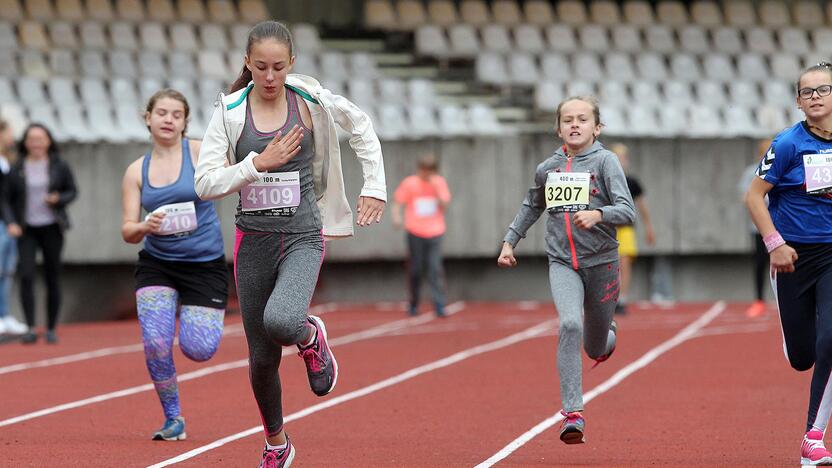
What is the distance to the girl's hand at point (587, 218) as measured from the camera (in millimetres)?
7035

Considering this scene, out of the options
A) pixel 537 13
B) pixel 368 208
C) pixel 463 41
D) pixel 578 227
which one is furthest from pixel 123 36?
pixel 368 208

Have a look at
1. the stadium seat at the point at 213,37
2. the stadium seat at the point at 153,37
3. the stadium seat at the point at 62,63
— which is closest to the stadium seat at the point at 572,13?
the stadium seat at the point at 213,37

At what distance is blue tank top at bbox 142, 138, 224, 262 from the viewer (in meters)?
8.09

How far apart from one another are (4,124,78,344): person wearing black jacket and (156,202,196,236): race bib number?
657 cm

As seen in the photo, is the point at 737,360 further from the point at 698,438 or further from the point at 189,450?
the point at 189,450

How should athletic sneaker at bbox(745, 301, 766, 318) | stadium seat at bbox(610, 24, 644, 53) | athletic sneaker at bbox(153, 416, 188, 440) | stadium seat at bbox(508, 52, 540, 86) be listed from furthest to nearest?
stadium seat at bbox(610, 24, 644, 53)
stadium seat at bbox(508, 52, 540, 86)
athletic sneaker at bbox(745, 301, 766, 318)
athletic sneaker at bbox(153, 416, 188, 440)

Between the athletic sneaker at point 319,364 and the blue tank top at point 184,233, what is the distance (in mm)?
1883

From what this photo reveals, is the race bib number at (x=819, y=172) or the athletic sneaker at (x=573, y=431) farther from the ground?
the race bib number at (x=819, y=172)

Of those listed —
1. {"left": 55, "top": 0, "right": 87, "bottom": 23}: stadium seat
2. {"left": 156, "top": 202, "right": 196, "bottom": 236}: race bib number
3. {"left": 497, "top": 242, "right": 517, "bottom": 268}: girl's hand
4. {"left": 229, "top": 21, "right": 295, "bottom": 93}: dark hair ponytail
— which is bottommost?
{"left": 497, "top": 242, "right": 517, "bottom": 268}: girl's hand

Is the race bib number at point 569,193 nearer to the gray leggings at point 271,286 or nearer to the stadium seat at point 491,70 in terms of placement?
the gray leggings at point 271,286

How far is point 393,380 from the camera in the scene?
1141 centimetres

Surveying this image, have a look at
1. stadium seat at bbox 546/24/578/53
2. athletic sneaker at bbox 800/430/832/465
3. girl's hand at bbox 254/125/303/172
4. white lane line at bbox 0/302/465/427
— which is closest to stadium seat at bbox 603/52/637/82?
stadium seat at bbox 546/24/578/53

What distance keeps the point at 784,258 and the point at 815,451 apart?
89cm

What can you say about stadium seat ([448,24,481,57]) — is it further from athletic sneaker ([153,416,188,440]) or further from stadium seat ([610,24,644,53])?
athletic sneaker ([153,416,188,440])
